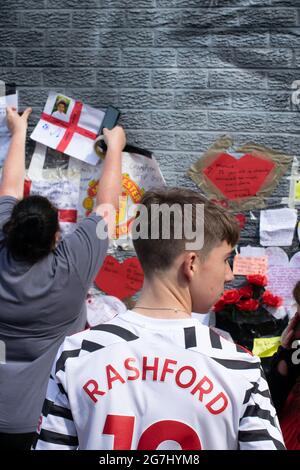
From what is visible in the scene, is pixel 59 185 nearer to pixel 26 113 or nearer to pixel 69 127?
pixel 69 127

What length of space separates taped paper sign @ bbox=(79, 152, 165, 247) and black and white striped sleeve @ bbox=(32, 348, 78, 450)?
2.10 m

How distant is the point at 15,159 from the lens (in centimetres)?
363

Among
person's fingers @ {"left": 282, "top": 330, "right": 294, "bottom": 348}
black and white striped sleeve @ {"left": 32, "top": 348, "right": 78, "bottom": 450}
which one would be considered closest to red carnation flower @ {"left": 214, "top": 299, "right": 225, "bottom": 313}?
person's fingers @ {"left": 282, "top": 330, "right": 294, "bottom": 348}

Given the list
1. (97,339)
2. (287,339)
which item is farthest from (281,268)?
(97,339)

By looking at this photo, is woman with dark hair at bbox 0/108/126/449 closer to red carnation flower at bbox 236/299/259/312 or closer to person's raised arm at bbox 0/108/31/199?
person's raised arm at bbox 0/108/31/199

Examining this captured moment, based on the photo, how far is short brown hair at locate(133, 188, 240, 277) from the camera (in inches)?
76.1

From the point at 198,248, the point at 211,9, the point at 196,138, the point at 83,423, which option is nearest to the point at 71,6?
the point at 211,9

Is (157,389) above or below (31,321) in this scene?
above

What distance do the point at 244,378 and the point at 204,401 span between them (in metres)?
0.14

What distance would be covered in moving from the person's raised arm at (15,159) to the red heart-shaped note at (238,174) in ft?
3.72

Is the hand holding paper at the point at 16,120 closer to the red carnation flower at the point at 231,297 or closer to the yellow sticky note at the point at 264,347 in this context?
the red carnation flower at the point at 231,297

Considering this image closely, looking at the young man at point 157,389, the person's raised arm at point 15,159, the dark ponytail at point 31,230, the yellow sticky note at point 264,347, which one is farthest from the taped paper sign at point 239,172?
the young man at point 157,389

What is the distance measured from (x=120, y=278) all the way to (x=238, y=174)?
1001 mm

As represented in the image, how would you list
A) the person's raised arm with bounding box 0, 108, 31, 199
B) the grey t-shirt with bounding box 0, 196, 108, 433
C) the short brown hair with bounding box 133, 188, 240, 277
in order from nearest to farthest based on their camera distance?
the short brown hair with bounding box 133, 188, 240, 277, the grey t-shirt with bounding box 0, 196, 108, 433, the person's raised arm with bounding box 0, 108, 31, 199
